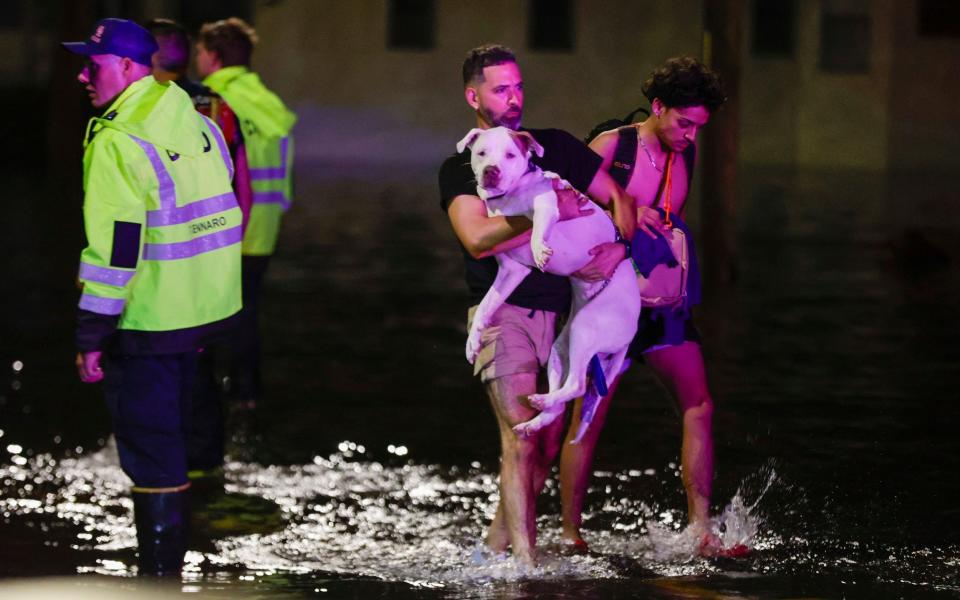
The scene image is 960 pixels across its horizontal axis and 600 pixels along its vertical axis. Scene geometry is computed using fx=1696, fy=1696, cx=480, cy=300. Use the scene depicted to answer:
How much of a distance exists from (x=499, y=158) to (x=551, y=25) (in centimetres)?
3108

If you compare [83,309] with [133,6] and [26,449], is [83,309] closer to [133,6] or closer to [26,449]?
[26,449]

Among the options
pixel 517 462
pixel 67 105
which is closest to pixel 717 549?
pixel 517 462

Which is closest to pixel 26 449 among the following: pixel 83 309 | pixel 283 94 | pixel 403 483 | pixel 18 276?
pixel 403 483

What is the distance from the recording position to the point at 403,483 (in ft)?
25.9

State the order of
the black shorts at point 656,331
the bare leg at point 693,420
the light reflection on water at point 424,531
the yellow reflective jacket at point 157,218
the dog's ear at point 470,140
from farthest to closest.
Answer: the bare leg at point 693,420
the black shorts at point 656,331
the light reflection on water at point 424,531
the yellow reflective jacket at point 157,218
the dog's ear at point 470,140

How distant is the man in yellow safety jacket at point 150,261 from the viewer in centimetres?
584

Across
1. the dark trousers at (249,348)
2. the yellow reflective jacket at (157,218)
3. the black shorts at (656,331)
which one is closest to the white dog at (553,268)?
the black shorts at (656,331)

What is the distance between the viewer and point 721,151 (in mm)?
14945

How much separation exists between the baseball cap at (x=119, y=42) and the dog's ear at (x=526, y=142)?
142 centimetres

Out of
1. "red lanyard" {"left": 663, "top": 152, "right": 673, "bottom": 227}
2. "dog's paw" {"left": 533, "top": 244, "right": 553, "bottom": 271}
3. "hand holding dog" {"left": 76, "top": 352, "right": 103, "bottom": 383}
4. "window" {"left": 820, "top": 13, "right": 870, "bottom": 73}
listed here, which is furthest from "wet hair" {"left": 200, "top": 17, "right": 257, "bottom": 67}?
"window" {"left": 820, "top": 13, "right": 870, "bottom": 73}

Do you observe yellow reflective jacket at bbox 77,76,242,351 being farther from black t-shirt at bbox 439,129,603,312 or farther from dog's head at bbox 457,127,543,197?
dog's head at bbox 457,127,543,197

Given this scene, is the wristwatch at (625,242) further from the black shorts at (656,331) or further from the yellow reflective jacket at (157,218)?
the yellow reflective jacket at (157,218)

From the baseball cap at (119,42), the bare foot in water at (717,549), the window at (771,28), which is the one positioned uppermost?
the window at (771,28)

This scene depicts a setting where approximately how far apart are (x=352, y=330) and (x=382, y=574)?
6176 mm
